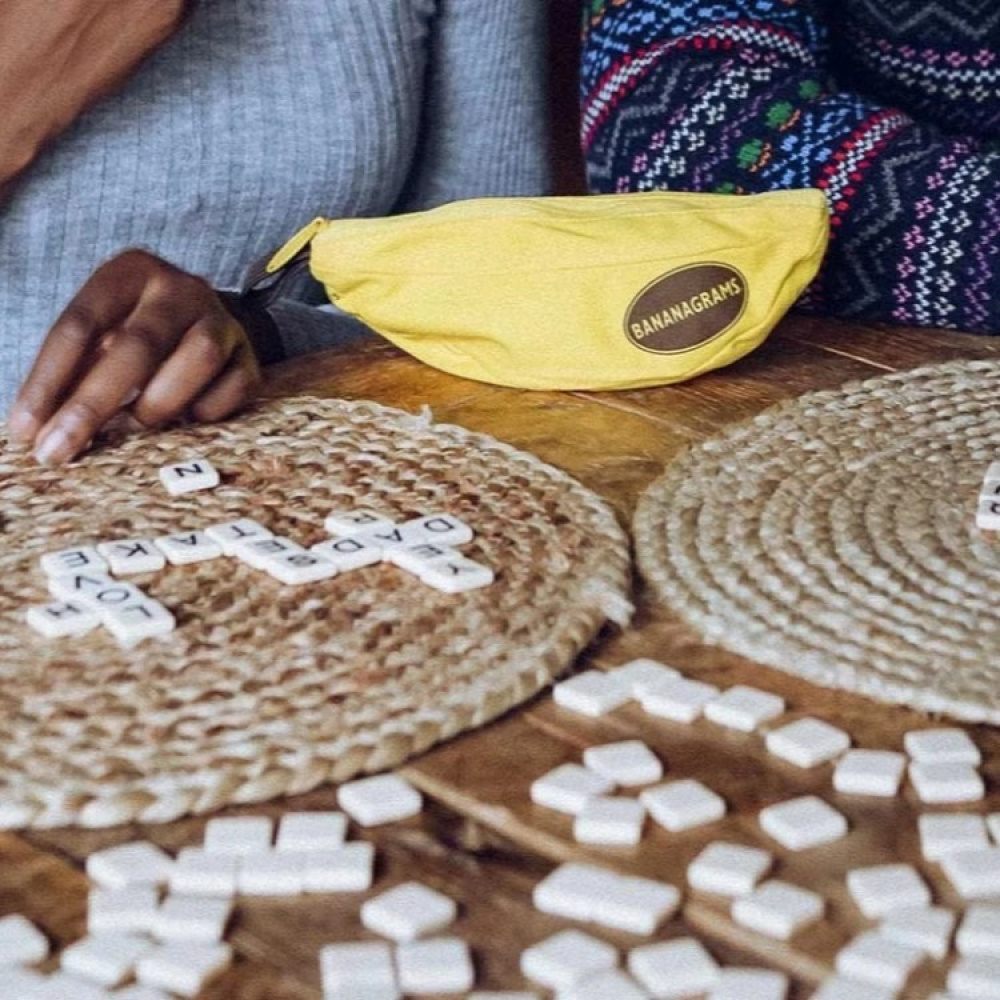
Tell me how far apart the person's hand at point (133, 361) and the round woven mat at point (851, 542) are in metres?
0.30

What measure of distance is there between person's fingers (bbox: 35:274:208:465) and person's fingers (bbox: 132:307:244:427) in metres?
0.01

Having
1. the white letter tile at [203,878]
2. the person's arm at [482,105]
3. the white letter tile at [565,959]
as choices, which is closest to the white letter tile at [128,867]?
Answer: the white letter tile at [203,878]

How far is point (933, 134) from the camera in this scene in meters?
1.23

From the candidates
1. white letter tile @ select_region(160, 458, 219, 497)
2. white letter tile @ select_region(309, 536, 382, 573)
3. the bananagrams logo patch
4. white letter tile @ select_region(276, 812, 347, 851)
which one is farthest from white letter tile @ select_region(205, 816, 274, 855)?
the bananagrams logo patch

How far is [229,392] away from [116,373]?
0.07 m

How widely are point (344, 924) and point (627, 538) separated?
1.16ft

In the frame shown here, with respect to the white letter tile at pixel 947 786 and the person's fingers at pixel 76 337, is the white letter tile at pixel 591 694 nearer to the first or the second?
the white letter tile at pixel 947 786

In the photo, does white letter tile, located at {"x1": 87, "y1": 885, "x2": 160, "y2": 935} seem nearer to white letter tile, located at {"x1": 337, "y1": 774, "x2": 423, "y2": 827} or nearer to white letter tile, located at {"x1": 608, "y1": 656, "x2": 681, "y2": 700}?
white letter tile, located at {"x1": 337, "y1": 774, "x2": 423, "y2": 827}

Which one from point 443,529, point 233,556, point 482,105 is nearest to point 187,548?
point 233,556

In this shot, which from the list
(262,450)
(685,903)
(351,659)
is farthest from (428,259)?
(685,903)

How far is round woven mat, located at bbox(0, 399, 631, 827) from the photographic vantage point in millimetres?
593

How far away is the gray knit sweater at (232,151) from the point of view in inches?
52.1

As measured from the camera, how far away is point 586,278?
3.33ft

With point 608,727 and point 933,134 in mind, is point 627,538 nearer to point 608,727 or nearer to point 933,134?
point 608,727
